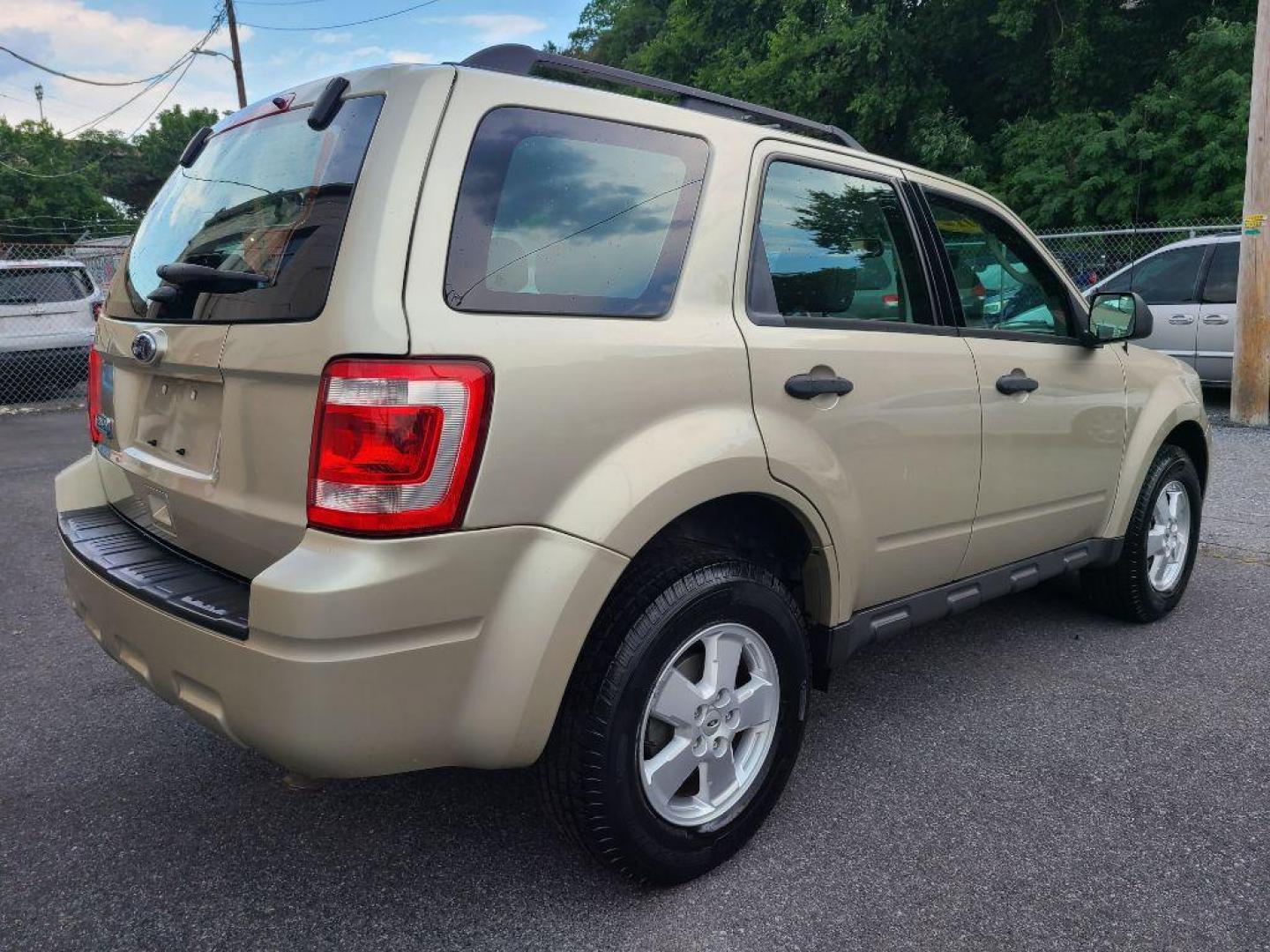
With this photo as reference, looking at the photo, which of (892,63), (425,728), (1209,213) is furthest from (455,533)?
(892,63)

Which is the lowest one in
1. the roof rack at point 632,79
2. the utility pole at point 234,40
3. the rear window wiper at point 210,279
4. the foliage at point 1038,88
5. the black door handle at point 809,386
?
the black door handle at point 809,386

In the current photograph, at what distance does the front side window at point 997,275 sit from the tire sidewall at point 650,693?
1305 mm

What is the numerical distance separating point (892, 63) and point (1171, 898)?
20.2 m

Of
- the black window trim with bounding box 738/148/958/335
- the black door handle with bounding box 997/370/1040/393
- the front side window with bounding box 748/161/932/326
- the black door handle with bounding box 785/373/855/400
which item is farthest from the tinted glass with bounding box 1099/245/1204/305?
the black door handle with bounding box 785/373/855/400

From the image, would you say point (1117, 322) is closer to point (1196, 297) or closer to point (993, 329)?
→ point (993, 329)

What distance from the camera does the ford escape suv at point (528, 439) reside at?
1778 millimetres

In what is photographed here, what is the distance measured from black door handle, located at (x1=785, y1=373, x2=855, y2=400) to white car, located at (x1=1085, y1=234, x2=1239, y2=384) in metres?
8.05

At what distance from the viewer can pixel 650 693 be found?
209cm

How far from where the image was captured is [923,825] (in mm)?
2479

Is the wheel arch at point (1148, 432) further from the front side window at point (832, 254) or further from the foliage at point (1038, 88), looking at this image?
the foliage at point (1038, 88)

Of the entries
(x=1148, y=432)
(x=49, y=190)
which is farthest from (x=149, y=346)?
(x=49, y=190)

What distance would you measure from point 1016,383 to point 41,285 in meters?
10.9

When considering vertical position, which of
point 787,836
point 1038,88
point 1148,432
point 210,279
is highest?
point 1038,88

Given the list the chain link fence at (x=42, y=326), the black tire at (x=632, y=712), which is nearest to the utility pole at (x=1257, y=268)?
the black tire at (x=632, y=712)
